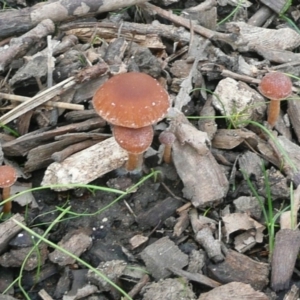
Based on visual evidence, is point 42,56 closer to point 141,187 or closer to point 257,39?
point 141,187

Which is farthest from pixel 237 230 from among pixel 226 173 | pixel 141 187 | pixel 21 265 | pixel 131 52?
pixel 131 52

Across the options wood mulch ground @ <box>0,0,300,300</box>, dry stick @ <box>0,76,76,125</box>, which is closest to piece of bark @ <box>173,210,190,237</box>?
wood mulch ground @ <box>0,0,300,300</box>

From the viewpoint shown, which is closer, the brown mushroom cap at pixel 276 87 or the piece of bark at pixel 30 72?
the brown mushroom cap at pixel 276 87

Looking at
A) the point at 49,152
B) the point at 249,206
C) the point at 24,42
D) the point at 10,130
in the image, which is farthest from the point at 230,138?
the point at 24,42

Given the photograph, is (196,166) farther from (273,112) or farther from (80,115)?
(80,115)

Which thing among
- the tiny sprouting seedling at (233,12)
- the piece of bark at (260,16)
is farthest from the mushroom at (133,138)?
the piece of bark at (260,16)

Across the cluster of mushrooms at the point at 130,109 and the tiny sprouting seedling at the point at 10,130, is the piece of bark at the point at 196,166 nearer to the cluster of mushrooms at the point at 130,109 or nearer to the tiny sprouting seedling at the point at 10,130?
the cluster of mushrooms at the point at 130,109

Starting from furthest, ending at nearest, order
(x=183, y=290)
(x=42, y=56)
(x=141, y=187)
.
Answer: (x=42, y=56) → (x=141, y=187) → (x=183, y=290)
